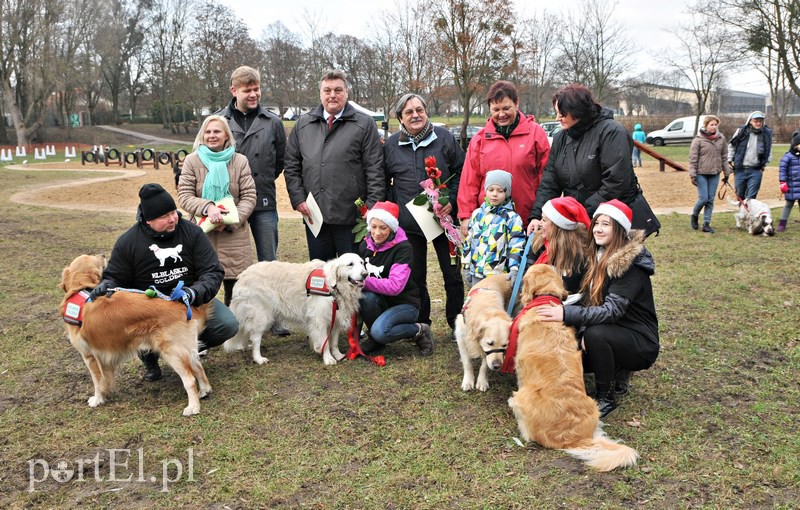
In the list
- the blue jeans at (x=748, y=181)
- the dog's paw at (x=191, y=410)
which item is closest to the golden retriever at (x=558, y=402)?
the dog's paw at (x=191, y=410)

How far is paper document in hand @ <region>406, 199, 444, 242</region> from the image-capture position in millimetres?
5016

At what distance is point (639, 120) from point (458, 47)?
852 inches

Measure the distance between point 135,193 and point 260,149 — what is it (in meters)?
14.9

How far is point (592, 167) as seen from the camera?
436 cm

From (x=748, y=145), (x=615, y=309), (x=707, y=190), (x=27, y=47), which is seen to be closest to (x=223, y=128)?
(x=615, y=309)

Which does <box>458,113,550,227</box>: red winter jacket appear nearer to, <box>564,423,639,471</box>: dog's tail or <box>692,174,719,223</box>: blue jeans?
<box>564,423,639,471</box>: dog's tail

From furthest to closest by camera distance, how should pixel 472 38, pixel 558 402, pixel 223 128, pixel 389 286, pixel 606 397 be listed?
pixel 472 38 < pixel 223 128 < pixel 389 286 < pixel 606 397 < pixel 558 402

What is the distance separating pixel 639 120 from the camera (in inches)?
1810

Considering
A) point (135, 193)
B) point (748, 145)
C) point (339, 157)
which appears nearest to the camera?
point (339, 157)

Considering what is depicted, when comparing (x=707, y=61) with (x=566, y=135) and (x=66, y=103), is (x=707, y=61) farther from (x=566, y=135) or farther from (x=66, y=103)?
(x=66, y=103)

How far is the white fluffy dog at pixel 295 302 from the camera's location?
4828 mm

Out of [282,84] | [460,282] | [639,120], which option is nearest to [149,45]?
[282,84]

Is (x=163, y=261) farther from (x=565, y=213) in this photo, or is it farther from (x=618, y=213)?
(x=618, y=213)

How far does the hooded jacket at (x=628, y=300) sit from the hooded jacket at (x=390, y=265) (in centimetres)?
155
